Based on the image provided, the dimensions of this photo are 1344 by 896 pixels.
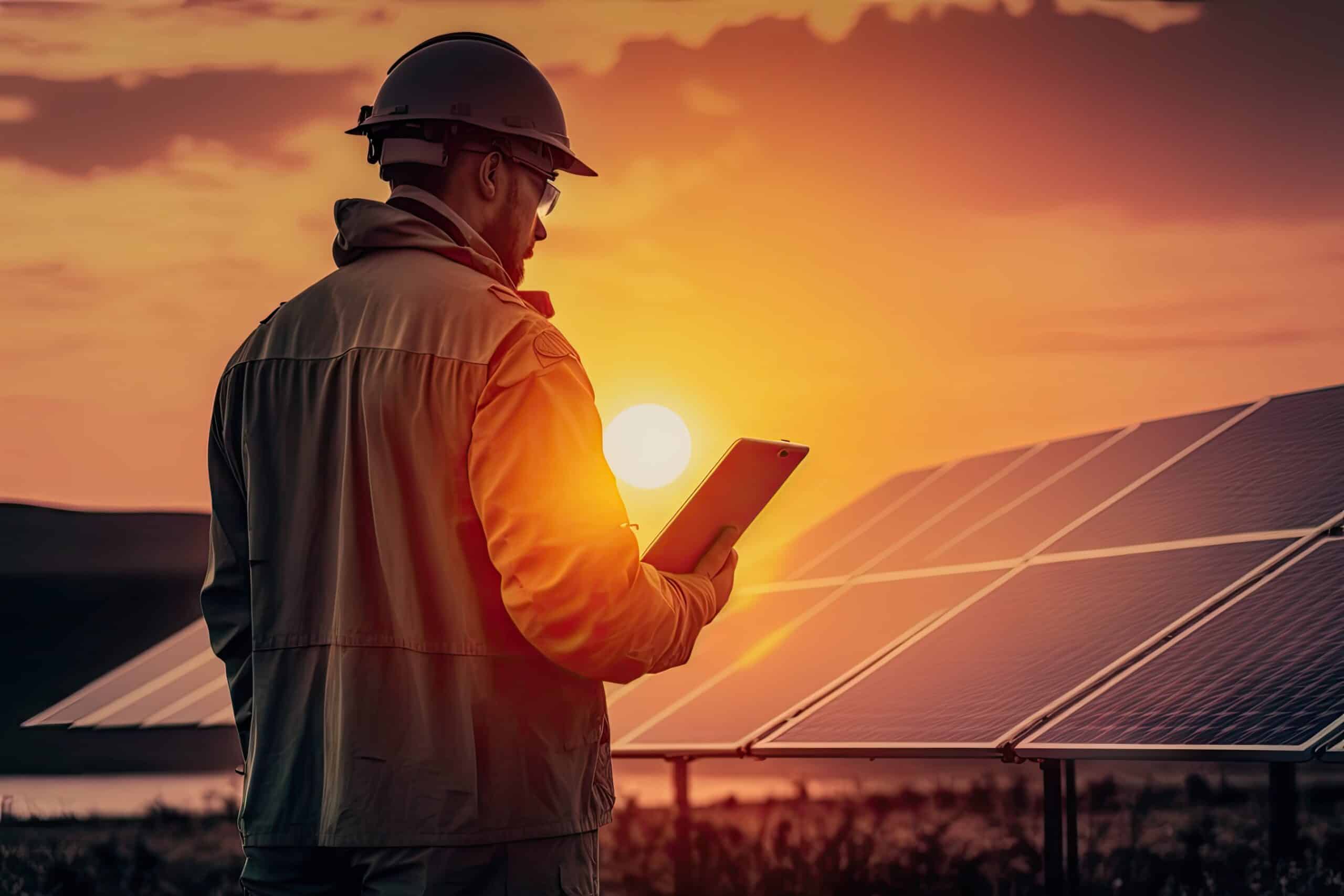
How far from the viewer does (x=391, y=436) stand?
2869 mm

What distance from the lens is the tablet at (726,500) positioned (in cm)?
325

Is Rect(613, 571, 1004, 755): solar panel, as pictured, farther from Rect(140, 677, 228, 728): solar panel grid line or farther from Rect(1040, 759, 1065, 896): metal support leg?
Rect(140, 677, 228, 728): solar panel grid line

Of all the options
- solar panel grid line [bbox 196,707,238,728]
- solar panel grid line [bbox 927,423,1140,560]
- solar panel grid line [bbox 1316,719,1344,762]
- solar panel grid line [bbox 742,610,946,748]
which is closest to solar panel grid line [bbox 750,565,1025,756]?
solar panel grid line [bbox 742,610,946,748]

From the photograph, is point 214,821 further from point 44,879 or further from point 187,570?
point 187,570

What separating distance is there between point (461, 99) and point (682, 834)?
531cm

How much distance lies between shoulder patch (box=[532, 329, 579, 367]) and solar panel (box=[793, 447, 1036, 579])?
688cm

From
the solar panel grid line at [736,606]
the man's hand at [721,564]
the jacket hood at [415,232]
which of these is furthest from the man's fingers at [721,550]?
the solar panel grid line at [736,606]

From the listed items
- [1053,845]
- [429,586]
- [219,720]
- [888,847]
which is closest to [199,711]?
[219,720]

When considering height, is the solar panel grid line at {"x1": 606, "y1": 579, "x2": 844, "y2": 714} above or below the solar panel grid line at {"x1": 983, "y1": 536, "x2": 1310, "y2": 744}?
above

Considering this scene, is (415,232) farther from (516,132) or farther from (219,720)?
(219,720)

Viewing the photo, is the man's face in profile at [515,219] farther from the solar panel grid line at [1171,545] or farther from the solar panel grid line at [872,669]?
the solar panel grid line at [1171,545]

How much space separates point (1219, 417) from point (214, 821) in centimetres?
683

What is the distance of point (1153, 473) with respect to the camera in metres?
8.16

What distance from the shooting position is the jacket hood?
3078mm
